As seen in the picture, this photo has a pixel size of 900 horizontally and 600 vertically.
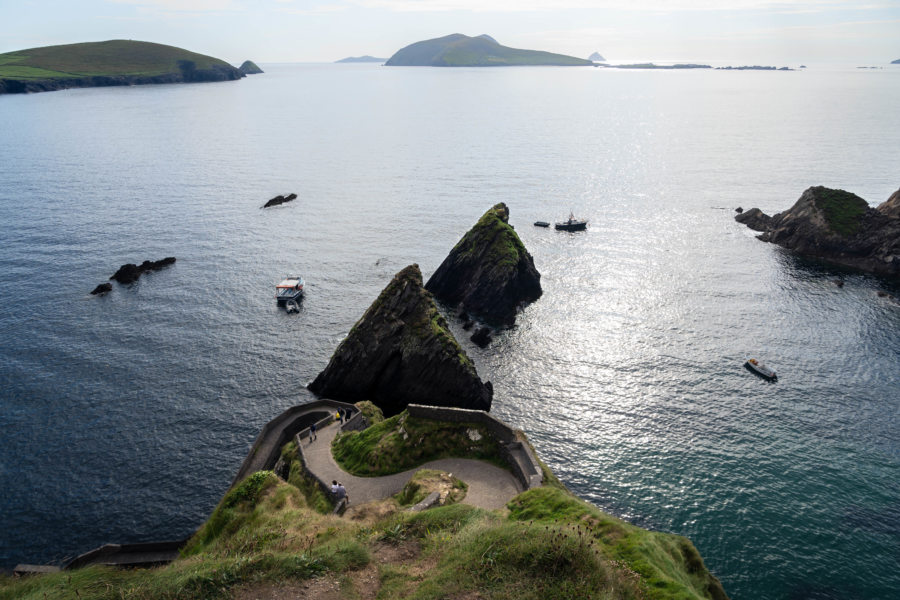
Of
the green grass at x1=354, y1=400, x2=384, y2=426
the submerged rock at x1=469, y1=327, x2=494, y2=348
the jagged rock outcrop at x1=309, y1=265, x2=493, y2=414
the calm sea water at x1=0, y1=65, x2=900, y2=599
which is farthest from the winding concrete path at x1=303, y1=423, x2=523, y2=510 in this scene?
the submerged rock at x1=469, y1=327, x2=494, y2=348

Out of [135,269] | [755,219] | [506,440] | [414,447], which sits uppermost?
[755,219]

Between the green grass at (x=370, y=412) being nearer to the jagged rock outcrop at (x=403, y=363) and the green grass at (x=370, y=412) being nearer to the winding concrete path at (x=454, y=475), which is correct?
the jagged rock outcrop at (x=403, y=363)

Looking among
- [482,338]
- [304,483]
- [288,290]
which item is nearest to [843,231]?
[482,338]

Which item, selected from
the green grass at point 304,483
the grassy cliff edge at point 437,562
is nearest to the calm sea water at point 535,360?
the green grass at point 304,483

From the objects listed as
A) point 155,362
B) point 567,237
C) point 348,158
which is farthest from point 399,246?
point 348,158

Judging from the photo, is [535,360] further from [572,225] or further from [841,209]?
[841,209]

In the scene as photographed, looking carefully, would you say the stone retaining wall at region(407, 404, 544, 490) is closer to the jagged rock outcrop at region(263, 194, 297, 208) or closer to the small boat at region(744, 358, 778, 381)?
the small boat at region(744, 358, 778, 381)

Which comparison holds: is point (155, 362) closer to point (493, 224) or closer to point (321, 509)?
point (321, 509)
